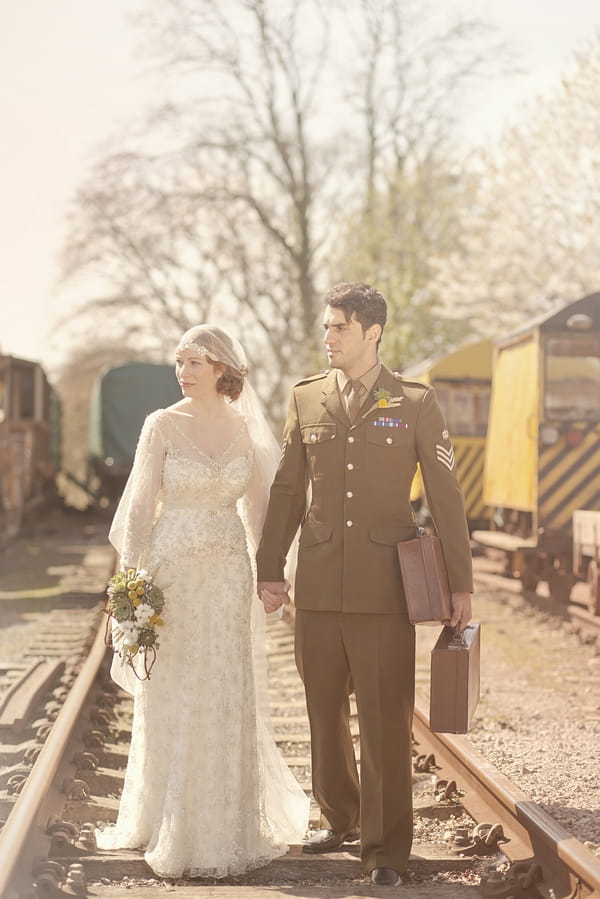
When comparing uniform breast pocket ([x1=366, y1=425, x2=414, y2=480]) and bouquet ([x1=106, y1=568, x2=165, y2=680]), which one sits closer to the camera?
uniform breast pocket ([x1=366, y1=425, x2=414, y2=480])

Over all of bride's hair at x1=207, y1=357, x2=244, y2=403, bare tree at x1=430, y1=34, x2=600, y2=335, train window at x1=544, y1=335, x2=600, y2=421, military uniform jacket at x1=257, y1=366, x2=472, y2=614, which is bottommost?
military uniform jacket at x1=257, y1=366, x2=472, y2=614

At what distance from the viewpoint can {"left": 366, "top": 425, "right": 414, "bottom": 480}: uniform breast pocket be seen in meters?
4.71

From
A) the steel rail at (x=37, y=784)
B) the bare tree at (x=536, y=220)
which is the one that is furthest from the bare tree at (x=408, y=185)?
the steel rail at (x=37, y=784)

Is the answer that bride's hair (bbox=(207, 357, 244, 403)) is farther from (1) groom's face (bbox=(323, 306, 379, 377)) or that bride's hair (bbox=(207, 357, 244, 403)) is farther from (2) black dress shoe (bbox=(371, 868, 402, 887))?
(2) black dress shoe (bbox=(371, 868, 402, 887))

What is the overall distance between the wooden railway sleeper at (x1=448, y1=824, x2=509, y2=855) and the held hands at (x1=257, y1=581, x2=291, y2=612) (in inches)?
43.6

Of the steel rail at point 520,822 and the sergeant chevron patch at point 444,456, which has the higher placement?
the sergeant chevron patch at point 444,456

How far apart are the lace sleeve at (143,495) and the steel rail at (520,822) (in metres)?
1.68

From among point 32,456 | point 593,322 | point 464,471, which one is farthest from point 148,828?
point 32,456

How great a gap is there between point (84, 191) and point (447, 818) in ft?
93.2

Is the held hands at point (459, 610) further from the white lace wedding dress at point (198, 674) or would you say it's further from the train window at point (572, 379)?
the train window at point (572, 379)

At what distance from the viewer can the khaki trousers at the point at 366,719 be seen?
4586 millimetres

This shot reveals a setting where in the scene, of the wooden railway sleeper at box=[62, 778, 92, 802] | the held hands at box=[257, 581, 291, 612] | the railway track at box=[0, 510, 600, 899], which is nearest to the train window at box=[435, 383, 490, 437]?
the railway track at box=[0, 510, 600, 899]

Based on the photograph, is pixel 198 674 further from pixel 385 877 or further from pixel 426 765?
pixel 426 765

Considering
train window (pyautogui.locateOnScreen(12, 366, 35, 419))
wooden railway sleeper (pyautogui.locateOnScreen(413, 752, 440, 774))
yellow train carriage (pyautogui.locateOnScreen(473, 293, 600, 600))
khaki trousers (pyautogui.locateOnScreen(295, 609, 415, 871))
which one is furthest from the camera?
train window (pyautogui.locateOnScreen(12, 366, 35, 419))
